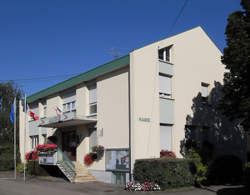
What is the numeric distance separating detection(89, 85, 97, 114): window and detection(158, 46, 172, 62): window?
4641 mm

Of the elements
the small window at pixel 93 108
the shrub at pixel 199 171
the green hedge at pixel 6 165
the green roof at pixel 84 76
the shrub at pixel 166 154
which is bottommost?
the green hedge at pixel 6 165

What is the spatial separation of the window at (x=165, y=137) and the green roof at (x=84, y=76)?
13.9ft

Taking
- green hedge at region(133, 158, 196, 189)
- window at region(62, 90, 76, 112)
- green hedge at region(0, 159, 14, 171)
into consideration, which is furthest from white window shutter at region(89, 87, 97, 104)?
green hedge at region(0, 159, 14, 171)

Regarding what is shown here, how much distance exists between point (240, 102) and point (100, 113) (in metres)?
8.02

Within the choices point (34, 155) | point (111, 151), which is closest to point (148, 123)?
point (111, 151)

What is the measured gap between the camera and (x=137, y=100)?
1653cm

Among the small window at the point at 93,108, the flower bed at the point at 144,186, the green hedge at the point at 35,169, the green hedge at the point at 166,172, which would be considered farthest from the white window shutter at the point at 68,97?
the flower bed at the point at 144,186

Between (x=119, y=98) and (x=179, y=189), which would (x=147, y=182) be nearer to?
(x=179, y=189)

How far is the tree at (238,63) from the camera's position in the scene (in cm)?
1429

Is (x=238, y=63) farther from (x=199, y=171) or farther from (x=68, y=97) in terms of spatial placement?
(x=68, y=97)

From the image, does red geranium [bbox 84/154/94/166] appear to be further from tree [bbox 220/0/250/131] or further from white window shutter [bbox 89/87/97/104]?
tree [bbox 220/0/250/131]

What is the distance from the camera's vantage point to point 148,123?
55.5 ft

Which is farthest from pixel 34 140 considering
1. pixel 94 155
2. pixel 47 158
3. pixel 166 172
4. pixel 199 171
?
pixel 199 171

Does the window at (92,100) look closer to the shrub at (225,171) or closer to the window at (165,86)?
the window at (165,86)
